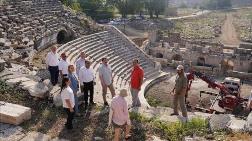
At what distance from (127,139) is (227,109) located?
35.8 feet

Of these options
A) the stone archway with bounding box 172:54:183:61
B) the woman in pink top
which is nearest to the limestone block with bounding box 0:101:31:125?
the woman in pink top

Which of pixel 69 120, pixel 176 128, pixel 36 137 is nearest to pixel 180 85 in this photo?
pixel 176 128

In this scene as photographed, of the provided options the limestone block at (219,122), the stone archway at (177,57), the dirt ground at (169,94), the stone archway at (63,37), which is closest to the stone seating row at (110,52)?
the stone archway at (63,37)

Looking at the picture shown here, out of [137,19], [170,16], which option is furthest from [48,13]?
[170,16]

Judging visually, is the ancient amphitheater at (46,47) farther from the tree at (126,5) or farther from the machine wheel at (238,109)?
the tree at (126,5)

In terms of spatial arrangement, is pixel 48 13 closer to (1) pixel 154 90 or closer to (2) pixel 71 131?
(1) pixel 154 90

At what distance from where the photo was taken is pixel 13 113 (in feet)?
33.8

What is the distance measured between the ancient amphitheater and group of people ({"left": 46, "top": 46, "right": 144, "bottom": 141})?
0.73 metres

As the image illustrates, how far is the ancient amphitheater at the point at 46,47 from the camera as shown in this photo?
38.5 feet

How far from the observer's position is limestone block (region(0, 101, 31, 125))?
10.2 meters

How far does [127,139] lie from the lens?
978cm

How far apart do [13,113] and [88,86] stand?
8.34 feet

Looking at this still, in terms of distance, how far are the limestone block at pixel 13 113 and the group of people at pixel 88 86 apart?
1222 millimetres

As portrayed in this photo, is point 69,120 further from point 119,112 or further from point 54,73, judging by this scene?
point 54,73
